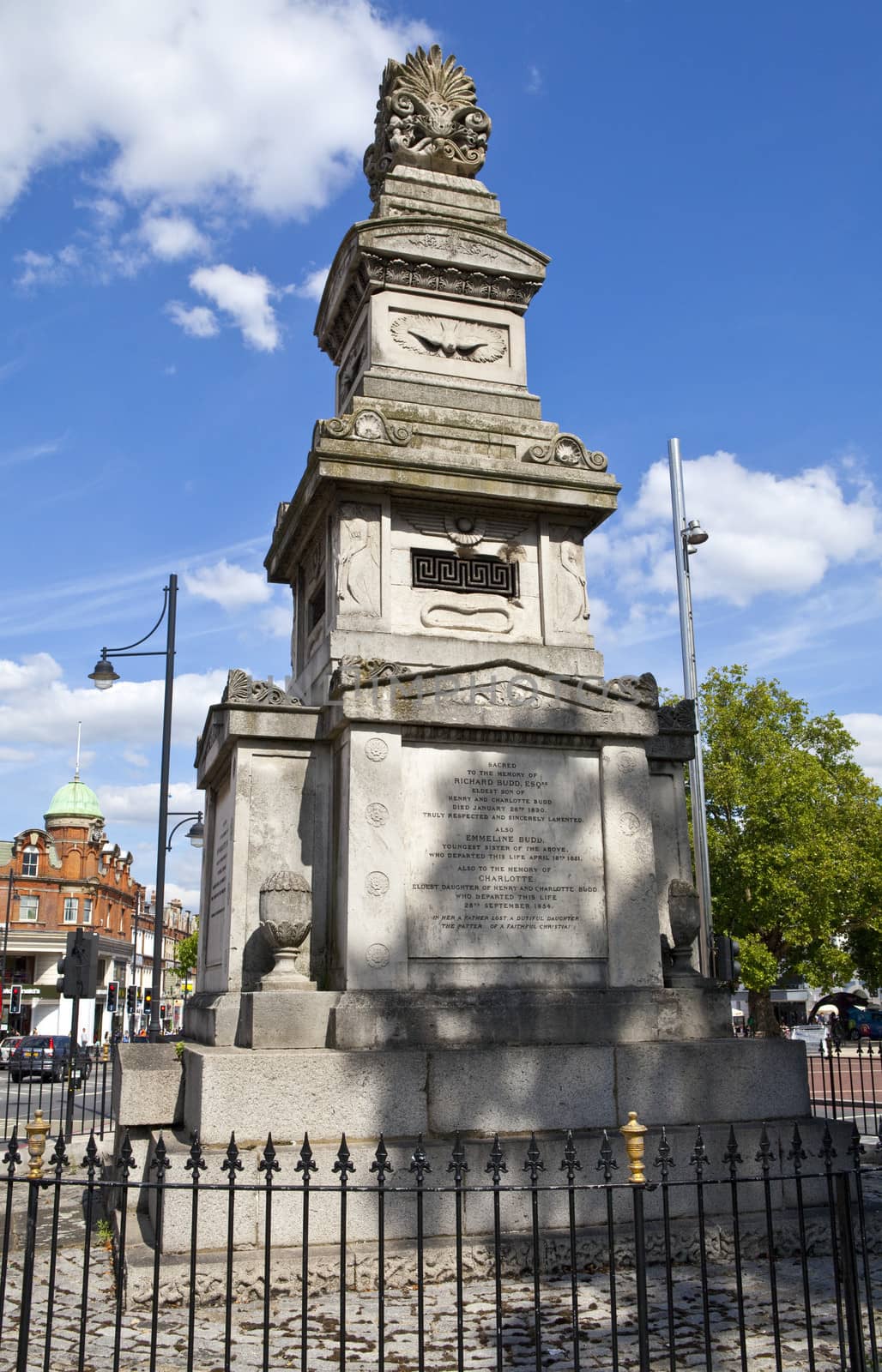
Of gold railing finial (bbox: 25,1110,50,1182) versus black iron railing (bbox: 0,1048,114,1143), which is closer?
gold railing finial (bbox: 25,1110,50,1182)

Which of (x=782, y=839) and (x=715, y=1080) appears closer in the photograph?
(x=715, y=1080)

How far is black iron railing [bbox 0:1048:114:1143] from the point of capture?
13.1m

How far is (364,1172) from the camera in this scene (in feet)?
25.2

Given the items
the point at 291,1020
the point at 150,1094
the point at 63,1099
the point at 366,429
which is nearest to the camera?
the point at 291,1020

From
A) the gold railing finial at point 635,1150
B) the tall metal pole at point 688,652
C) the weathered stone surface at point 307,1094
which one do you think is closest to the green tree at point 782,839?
the tall metal pole at point 688,652

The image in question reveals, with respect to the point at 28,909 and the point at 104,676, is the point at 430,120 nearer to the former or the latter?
the point at 104,676

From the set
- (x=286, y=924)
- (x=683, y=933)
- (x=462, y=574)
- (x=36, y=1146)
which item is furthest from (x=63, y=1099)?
(x=36, y=1146)

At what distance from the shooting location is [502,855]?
964 cm

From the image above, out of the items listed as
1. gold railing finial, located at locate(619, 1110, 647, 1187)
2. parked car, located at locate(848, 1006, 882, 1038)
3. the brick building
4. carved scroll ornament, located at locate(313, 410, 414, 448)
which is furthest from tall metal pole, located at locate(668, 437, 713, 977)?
the brick building

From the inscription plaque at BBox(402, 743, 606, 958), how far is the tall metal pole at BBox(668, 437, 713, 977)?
11.8 metres

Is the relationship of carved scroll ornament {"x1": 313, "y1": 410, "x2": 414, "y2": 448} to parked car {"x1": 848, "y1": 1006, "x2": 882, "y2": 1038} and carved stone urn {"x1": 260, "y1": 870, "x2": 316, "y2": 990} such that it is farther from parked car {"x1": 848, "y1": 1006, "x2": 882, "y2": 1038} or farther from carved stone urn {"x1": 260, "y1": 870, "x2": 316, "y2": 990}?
parked car {"x1": 848, "y1": 1006, "x2": 882, "y2": 1038}

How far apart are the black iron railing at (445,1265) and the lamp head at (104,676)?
1192 cm

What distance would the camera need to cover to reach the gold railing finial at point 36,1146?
5.18m

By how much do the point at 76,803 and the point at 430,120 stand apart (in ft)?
221
